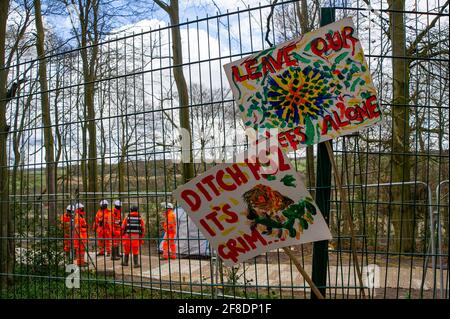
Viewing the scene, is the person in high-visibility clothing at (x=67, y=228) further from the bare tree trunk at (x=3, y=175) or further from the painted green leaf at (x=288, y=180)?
the painted green leaf at (x=288, y=180)

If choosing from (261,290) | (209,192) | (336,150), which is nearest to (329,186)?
(336,150)

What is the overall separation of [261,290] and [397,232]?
360cm

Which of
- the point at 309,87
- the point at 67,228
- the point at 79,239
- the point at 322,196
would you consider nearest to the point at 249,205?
the point at 322,196

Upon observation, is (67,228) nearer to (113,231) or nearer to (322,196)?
(113,231)

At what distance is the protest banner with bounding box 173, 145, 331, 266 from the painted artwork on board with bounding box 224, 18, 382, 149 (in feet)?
0.68

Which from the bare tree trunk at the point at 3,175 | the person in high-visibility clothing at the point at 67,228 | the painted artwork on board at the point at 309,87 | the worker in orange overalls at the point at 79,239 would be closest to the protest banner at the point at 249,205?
the painted artwork on board at the point at 309,87

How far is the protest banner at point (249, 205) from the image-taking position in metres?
2.87

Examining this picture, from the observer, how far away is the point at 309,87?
290cm

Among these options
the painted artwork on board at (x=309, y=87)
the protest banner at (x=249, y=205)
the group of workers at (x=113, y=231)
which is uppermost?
the painted artwork on board at (x=309, y=87)

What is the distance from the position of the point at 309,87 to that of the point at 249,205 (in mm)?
860

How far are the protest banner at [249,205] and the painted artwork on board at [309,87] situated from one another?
208 millimetres

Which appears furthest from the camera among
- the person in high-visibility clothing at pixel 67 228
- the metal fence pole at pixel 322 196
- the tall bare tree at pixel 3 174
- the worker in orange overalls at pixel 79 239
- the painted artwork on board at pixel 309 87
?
the tall bare tree at pixel 3 174

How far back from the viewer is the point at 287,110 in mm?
2924
